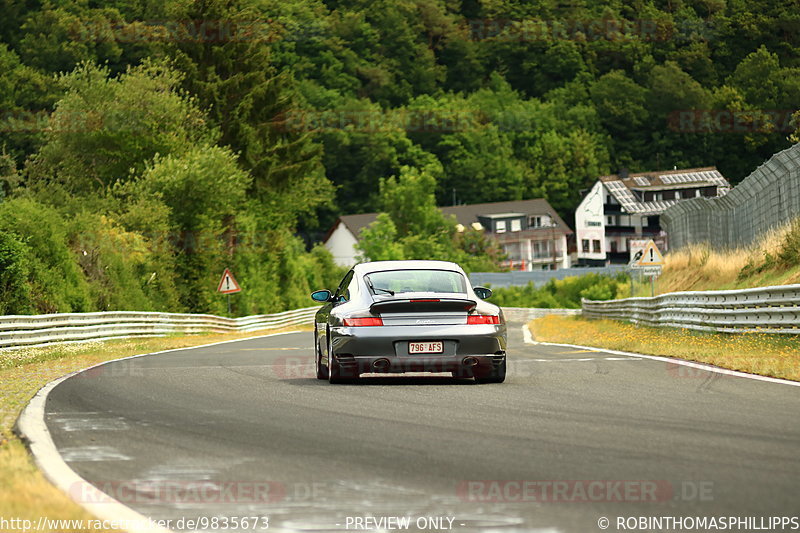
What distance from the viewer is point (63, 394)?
13.1m

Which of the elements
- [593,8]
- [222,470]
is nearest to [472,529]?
[222,470]

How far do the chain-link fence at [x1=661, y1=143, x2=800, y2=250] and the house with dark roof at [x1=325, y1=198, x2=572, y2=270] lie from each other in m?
88.6

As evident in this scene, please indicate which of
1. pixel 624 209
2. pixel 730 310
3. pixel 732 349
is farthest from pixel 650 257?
pixel 624 209

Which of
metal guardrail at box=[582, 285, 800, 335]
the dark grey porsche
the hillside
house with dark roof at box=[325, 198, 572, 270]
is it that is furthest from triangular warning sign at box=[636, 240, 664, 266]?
house with dark roof at box=[325, 198, 572, 270]

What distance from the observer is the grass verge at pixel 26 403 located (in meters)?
5.78

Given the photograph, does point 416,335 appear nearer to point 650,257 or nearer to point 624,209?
point 650,257

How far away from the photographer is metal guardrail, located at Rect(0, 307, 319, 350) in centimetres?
2529

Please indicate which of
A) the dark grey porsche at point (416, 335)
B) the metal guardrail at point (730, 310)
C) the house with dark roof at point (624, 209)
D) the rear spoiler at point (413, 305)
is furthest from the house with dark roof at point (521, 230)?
the rear spoiler at point (413, 305)

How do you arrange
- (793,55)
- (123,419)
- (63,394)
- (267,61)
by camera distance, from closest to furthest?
(123,419), (63,394), (267,61), (793,55)

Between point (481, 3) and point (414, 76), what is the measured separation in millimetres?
19531

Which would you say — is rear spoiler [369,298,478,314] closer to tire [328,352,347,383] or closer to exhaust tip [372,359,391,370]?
exhaust tip [372,359,391,370]

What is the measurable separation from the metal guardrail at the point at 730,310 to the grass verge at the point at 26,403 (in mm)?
11111

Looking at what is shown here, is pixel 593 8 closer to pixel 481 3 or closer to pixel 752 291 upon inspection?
pixel 481 3

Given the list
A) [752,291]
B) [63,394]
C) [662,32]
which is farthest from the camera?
[662,32]
